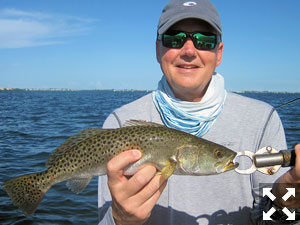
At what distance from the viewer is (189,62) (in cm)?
362

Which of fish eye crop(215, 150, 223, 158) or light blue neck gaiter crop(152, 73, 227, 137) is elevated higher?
light blue neck gaiter crop(152, 73, 227, 137)

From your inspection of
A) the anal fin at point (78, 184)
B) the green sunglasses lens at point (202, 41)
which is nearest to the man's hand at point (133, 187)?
the anal fin at point (78, 184)

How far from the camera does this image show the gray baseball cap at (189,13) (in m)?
3.50

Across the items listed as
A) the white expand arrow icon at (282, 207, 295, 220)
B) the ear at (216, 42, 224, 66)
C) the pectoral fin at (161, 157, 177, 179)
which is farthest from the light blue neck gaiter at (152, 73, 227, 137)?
the white expand arrow icon at (282, 207, 295, 220)

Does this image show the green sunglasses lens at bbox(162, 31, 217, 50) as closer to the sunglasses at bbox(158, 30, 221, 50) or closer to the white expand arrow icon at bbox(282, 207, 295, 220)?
the sunglasses at bbox(158, 30, 221, 50)

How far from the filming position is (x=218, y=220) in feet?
11.9

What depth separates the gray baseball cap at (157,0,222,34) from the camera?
350cm

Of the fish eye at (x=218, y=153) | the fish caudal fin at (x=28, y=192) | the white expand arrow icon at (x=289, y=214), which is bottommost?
the fish caudal fin at (x=28, y=192)

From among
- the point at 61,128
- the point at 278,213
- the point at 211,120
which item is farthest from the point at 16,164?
the point at 278,213

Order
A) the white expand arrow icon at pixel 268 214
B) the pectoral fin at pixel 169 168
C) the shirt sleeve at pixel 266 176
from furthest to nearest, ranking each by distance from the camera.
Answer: the shirt sleeve at pixel 266 176, the white expand arrow icon at pixel 268 214, the pectoral fin at pixel 169 168

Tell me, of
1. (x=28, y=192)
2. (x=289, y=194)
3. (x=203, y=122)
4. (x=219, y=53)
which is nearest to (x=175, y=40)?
(x=219, y=53)

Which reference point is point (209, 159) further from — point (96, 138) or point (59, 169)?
point (59, 169)

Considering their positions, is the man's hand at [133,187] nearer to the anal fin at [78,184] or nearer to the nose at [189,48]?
the anal fin at [78,184]

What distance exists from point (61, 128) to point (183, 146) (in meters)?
18.9
